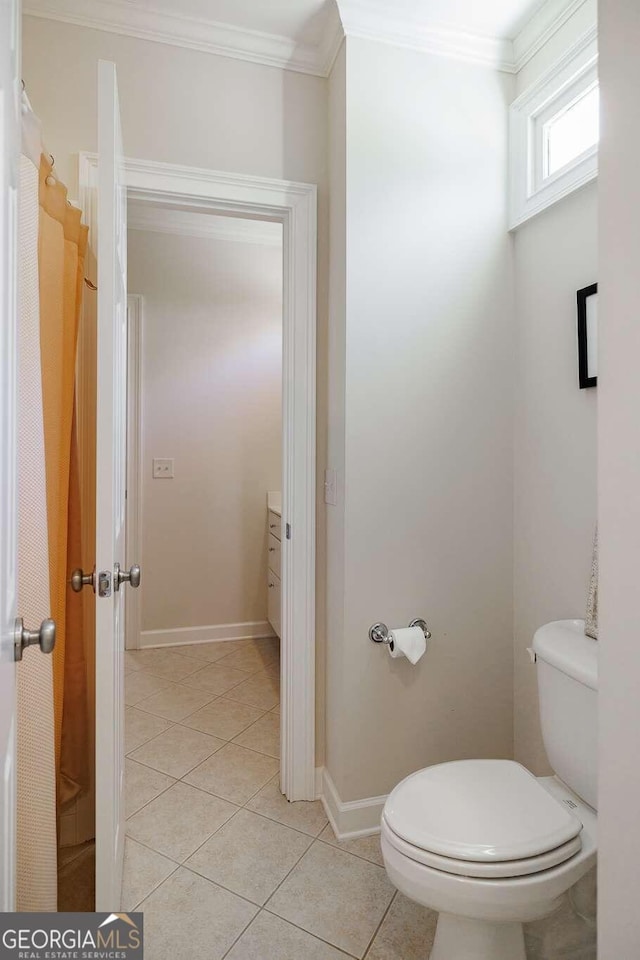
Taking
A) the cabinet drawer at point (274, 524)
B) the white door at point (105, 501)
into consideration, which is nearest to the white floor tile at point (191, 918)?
the white door at point (105, 501)

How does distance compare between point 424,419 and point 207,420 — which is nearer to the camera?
point 424,419

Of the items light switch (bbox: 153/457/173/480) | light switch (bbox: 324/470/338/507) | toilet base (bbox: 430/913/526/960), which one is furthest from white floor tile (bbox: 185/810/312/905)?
light switch (bbox: 153/457/173/480)

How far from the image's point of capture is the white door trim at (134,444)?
127 inches

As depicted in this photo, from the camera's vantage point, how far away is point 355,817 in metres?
1.74

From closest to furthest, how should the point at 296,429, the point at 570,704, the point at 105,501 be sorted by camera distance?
the point at 105,501
the point at 570,704
the point at 296,429

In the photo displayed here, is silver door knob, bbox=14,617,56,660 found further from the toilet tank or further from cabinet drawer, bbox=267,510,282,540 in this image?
cabinet drawer, bbox=267,510,282,540

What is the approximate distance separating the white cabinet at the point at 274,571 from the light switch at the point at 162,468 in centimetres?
68

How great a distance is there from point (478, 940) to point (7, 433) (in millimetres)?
1403

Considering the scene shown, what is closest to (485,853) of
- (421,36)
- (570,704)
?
(570,704)

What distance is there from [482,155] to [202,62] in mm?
1010

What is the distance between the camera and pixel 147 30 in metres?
1.72

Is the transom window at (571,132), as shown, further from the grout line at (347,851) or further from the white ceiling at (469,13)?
the grout line at (347,851)

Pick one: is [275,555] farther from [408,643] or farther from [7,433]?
[7,433]

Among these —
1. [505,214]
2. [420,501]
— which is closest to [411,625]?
[420,501]
